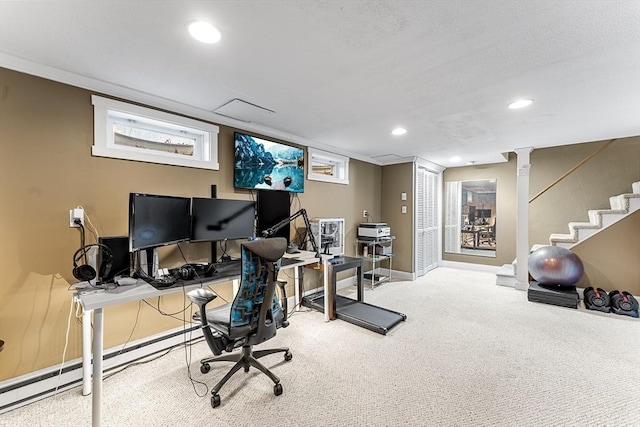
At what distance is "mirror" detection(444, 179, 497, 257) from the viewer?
5789 millimetres

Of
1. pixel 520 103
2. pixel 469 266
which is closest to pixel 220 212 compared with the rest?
pixel 520 103

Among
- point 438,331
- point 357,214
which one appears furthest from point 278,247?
point 357,214

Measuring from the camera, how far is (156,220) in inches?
81.2

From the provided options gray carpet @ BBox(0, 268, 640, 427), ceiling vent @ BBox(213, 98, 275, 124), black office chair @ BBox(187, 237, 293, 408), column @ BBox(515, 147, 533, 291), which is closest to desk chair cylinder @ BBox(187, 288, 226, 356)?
black office chair @ BBox(187, 237, 293, 408)

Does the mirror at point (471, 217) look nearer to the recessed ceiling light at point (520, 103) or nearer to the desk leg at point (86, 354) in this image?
the recessed ceiling light at point (520, 103)

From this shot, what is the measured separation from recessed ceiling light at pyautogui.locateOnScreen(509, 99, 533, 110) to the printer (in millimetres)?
2632

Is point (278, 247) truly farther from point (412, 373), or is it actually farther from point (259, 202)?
point (412, 373)

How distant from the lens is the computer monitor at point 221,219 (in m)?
2.47

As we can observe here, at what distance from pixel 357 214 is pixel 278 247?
3275 millimetres

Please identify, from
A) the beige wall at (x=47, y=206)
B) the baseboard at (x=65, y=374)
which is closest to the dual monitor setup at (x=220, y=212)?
the beige wall at (x=47, y=206)

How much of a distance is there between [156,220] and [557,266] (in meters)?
5.00

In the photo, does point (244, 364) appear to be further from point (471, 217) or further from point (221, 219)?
point (471, 217)

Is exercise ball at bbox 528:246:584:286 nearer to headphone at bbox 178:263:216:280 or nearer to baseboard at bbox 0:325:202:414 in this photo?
headphone at bbox 178:263:216:280

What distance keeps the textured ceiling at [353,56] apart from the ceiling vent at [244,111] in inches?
2.0
